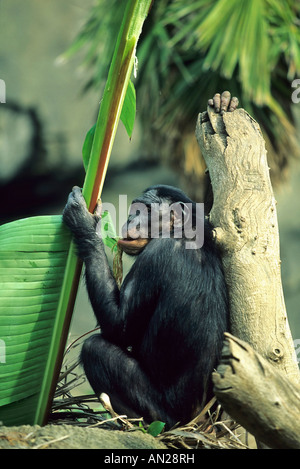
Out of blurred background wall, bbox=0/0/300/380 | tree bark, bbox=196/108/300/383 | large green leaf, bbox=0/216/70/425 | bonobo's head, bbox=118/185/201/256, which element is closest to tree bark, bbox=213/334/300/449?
tree bark, bbox=196/108/300/383

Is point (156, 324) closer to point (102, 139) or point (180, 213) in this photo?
point (180, 213)

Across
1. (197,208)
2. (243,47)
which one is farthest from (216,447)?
(243,47)

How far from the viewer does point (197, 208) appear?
3.20 meters

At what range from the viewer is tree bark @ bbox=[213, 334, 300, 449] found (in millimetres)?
1902

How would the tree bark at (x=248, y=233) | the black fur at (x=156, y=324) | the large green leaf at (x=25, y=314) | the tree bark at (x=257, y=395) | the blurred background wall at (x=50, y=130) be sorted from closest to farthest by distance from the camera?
the tree bark at (x=257, y=395), the tree bark at (x=248, y=233), the large green leaf at (x=25, y=314), the black fur at (x=156, y=324), the blurred background wall at (x=50, y=130)

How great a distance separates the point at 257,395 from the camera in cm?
192

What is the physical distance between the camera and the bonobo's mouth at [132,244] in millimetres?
3203

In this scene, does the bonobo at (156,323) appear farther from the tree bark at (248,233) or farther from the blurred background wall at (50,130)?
the blurred background wall at (50,130)

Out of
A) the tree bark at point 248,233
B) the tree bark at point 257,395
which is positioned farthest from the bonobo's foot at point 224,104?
the tree bark at point 257,395

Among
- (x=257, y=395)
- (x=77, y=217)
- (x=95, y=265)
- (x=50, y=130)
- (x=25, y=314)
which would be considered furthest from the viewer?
(x=50, y=130)

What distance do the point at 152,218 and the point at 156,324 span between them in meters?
0.62

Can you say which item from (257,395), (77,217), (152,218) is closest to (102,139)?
(77,217)

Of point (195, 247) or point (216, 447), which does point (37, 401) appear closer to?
point (216, 447)

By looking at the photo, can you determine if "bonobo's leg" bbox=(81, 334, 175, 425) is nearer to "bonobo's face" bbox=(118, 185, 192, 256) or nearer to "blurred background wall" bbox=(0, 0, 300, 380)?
"bonobo's face" bbox=(118, 185, 192, 256)
